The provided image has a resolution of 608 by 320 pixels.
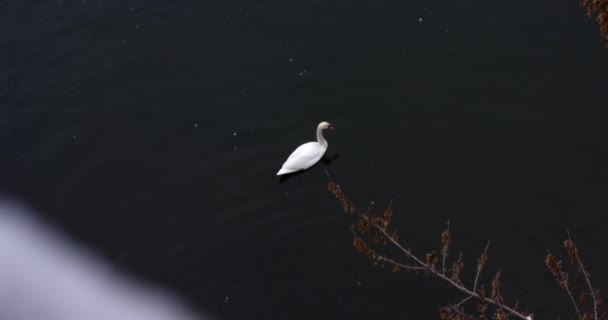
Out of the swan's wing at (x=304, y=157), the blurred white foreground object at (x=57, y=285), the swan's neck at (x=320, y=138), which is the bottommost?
the blurred white foreground object at (x=57, y=285)

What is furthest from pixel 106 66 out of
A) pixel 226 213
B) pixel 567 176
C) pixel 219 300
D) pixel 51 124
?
pixel 567 176

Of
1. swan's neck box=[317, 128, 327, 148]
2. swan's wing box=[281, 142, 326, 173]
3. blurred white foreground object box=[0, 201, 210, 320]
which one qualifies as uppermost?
swan's neck box=[317, 128, 327, 148]

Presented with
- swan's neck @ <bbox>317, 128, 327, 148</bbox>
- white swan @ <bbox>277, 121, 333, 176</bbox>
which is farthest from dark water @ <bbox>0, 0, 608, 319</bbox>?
swan's neck @ <bbox>317, 128, 327, 148</bbox>

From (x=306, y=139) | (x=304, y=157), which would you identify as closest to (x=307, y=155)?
(x=304, y=157)

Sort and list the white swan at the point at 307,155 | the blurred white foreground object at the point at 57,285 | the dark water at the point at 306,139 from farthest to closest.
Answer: the white swan at the point at 307,155, the blurred white foreground object at the point at 57,285, the dark water at the point at 306,139

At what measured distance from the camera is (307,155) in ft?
43.5

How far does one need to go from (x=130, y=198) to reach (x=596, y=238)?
824 centimetres

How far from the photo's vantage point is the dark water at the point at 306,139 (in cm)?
1154

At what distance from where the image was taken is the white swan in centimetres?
1318

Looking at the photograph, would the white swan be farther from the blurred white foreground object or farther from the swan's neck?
the blurred white foreground object

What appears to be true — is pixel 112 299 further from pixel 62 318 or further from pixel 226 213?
pixel 226 213

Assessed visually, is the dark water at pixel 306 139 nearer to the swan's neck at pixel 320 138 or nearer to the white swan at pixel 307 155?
the white swan at pixel 307 155

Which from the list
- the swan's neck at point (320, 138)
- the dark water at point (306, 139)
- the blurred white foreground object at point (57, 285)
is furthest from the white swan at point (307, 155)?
the blurred white foreground object at point (57, 285)

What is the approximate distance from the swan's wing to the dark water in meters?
0.27
